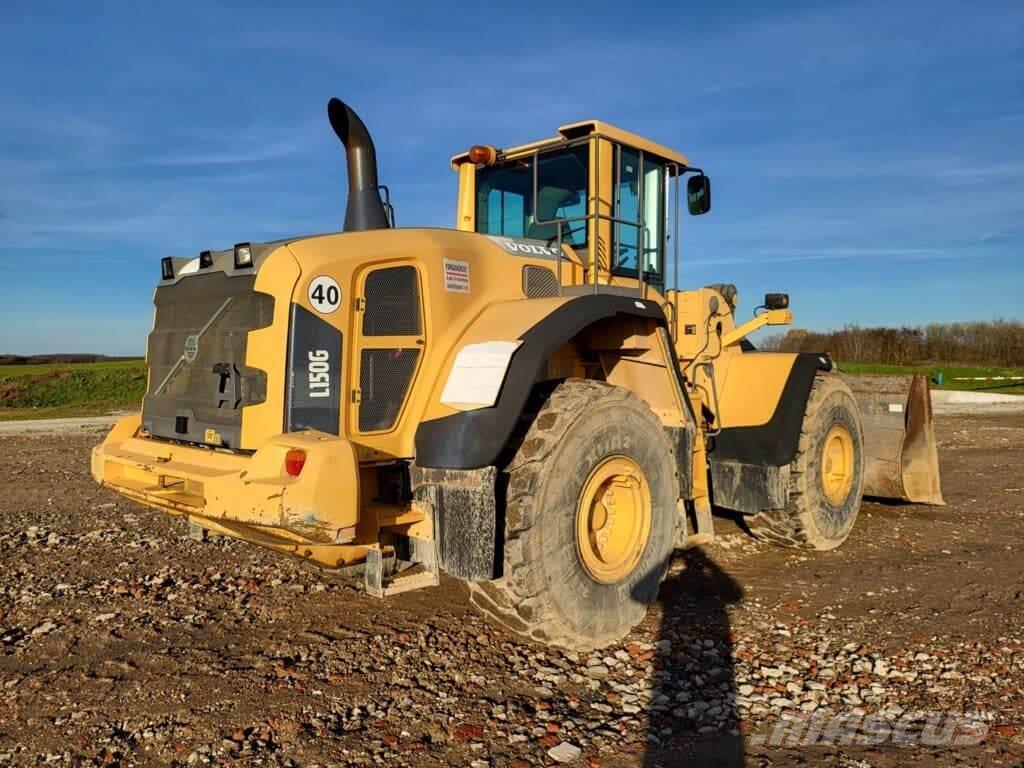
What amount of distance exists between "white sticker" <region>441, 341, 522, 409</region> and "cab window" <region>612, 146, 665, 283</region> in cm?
180

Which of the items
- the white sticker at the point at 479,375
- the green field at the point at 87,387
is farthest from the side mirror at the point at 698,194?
the green field at the point at 87,387

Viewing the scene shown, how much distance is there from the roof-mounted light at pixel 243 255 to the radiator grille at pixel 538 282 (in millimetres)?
1613

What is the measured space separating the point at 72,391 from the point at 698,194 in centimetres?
3068

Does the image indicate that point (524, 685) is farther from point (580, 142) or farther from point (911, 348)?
point (911, 348)

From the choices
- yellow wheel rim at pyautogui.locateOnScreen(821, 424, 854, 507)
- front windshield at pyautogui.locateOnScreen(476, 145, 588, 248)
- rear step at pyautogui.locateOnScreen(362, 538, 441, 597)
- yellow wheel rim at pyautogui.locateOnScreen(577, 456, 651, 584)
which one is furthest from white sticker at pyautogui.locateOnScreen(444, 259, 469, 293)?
yellow wheel rim at pyautogui.locateOnScreen(821, 424, 854, 507)

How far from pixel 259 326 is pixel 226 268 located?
508mm

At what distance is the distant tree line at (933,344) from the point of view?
40.5 meters

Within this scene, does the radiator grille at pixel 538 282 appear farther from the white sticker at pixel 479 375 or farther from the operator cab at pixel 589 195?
the white sticker at pixel 479 375

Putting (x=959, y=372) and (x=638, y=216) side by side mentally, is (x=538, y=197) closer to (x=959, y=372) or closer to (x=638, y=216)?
(x=638, y=216)

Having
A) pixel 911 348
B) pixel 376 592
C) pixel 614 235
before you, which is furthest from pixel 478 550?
pixel 911 348

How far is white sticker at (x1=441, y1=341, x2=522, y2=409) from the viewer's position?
397cm

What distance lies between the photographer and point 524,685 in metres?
3.87

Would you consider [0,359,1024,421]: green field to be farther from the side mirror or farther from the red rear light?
the red rear light

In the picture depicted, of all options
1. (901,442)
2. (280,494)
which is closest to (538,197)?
(280,494)
